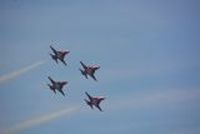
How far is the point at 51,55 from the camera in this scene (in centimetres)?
2386

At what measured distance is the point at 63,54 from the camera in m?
23.6

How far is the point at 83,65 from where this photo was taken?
77.9 feet

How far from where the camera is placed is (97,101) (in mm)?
23656

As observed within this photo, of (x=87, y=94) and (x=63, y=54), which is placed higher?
(x=63, y=54)

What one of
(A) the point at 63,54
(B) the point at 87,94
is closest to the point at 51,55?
(A) the point at 63,54

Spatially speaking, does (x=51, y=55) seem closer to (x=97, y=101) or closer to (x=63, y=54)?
(x=63, y=54)

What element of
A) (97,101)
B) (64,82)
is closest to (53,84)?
(64,82)

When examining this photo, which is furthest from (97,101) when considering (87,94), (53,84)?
(53,84)

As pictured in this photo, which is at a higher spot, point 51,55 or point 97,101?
point 51,55

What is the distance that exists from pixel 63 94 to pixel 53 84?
0.60 meters

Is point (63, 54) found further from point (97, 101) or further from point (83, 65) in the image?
point (97, 101)

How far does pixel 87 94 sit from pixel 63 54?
1.93m

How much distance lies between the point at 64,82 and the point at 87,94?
1.08 metres

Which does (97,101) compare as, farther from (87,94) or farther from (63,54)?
(63,54)
